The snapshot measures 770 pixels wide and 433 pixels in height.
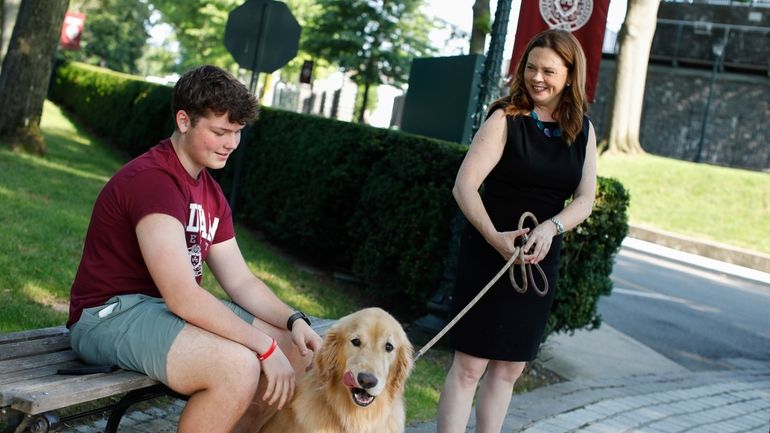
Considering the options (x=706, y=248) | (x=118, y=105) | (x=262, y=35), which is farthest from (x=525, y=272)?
(x=118, y=105)

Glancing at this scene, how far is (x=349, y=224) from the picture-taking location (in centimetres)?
912

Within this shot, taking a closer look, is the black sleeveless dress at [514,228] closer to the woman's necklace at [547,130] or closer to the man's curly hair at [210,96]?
the woman's necklace at [547,130]

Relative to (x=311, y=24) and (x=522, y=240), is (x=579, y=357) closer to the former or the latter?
(x=522, y=240)

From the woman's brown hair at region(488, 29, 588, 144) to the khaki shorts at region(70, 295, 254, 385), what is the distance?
182 cm

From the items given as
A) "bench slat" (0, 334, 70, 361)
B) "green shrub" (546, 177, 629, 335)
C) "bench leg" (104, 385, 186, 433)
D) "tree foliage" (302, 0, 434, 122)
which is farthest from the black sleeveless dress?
"tree foliage" (302, 0, 434, 122)

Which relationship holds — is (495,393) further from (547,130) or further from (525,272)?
(547,130)

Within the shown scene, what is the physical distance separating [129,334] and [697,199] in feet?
76.1

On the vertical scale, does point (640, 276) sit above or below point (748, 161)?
below

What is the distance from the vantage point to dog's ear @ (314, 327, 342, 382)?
335 cm

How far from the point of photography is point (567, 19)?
317 inches

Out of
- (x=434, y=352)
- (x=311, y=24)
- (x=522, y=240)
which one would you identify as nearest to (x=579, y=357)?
(x=434, y=352)

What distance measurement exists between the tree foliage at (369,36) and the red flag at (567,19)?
29.3 m

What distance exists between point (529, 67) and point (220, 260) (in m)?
1.62

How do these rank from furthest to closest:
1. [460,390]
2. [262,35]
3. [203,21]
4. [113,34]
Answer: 1. [113,34]
2. [203,21]
3. [262,35]
4. [460,390]
